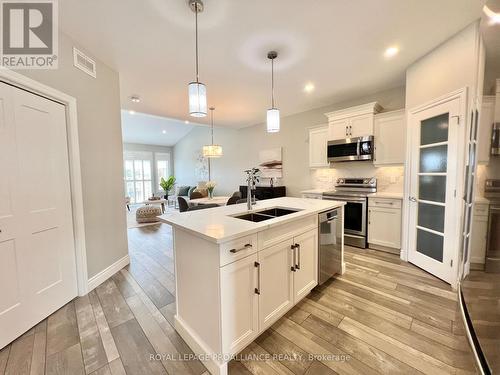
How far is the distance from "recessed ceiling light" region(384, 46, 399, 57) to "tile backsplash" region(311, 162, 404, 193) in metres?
1.84

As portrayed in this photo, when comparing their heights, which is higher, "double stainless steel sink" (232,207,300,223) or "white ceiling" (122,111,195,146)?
"white ceiling" (122,111,195,146)

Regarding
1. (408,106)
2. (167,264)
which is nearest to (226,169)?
(167,264)

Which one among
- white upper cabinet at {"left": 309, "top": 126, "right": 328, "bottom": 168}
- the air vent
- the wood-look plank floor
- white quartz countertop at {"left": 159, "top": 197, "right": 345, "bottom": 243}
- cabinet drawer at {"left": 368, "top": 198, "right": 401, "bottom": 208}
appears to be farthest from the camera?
white upper cabinet at {"left": 309, "top": 126, "right": 328, "bottom": 168}

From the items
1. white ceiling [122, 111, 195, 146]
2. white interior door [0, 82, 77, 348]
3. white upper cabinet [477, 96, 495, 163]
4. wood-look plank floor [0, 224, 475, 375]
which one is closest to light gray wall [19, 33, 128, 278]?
white interior door [0, 82, 77, 348]

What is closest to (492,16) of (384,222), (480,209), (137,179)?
(480,209)

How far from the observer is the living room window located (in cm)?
943

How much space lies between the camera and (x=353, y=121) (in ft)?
12.1

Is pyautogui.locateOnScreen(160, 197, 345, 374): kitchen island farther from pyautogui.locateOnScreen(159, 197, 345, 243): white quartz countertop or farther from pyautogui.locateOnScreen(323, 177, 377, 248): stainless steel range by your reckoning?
pyautogui.locateOnScreen(323, 177, 377, 248): stainless steel range

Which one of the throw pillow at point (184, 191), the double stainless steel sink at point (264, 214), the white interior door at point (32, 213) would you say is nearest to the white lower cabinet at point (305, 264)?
the double stainless steel sink at point (264, 214)

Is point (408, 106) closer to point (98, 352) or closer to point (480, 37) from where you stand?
point (480, 37)

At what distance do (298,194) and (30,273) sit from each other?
465cm

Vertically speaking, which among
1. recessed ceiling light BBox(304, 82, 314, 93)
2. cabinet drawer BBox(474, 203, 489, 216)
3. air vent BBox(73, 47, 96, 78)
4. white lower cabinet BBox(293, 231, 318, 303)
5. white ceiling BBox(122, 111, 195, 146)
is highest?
white ceiling BBox(122, 111, 195, 146)

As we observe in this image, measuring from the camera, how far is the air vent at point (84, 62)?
87.1 inches

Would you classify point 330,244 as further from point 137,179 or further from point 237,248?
point 137,179
